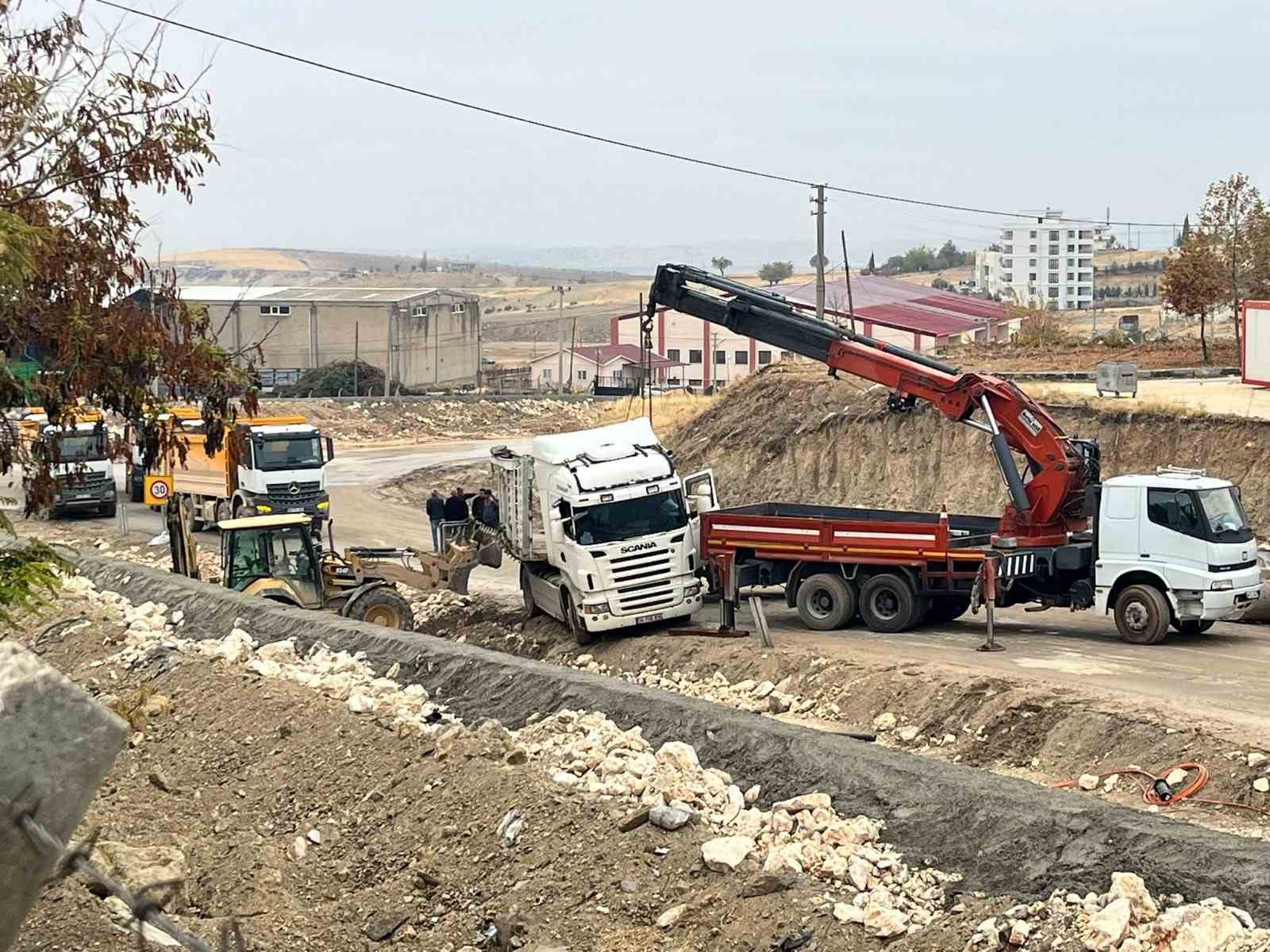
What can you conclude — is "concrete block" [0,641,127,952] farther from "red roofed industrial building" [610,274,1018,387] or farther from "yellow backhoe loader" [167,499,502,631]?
"red roofed industrial building" [610,274,1018,387]

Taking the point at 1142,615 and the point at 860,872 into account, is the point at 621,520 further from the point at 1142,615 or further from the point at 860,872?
the point at 860,872

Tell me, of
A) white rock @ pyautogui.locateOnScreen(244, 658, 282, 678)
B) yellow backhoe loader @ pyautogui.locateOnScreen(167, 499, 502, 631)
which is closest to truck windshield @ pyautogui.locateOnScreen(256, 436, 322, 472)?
yellow backhoe loader @ pyautogui.locateOnScreen(167, 499, 502, 631)

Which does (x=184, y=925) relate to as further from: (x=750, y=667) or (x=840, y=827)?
(x=750, y=667)

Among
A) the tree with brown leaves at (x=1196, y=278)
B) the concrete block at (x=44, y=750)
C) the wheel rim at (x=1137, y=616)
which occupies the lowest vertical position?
the wheel rim at (x=1137, y=616)

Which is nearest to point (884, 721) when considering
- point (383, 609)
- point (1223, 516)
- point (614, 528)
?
point (614, 528)


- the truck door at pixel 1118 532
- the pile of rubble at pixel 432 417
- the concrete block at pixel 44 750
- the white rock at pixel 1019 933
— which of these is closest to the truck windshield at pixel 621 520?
the truck door at pixel 1118 532

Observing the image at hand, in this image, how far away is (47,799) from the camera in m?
4.95

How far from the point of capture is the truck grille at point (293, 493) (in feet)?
119

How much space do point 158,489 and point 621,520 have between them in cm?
2285

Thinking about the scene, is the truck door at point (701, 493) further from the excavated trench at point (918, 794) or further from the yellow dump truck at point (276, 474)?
the yellow dump truck at point (276, 474)

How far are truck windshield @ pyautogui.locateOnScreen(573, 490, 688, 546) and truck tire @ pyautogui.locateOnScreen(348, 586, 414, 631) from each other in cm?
348

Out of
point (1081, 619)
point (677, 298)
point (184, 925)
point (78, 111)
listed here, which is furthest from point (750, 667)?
point (78, 111)

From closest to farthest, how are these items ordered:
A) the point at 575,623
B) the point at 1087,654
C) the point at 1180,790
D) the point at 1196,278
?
the point at 1180,790, the point at 1087,654, the point at 575,623, the point at 1196,278

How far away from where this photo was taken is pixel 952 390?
24047 millimetres
